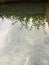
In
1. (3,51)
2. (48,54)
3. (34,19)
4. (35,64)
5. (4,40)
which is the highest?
(34,19)

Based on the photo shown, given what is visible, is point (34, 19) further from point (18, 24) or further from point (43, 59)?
point (43, 59)

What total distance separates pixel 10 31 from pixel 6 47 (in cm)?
117

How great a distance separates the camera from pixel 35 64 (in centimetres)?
396

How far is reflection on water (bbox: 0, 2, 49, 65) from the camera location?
13.9ft

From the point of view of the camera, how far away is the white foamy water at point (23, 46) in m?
4.20

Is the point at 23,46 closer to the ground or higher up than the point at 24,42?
closer to the ground

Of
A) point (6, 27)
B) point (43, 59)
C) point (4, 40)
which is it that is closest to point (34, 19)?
point (6, 27)

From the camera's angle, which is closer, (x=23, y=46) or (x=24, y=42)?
(x=23, y=46)

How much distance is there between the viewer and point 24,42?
5098 millimetres

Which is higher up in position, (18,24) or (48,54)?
(18,24)

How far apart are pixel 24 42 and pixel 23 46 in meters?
0.24

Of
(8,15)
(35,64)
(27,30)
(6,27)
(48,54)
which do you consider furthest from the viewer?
(8,15)

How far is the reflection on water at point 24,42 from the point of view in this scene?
424 centimetres

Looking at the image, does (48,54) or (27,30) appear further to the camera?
(27,30)
